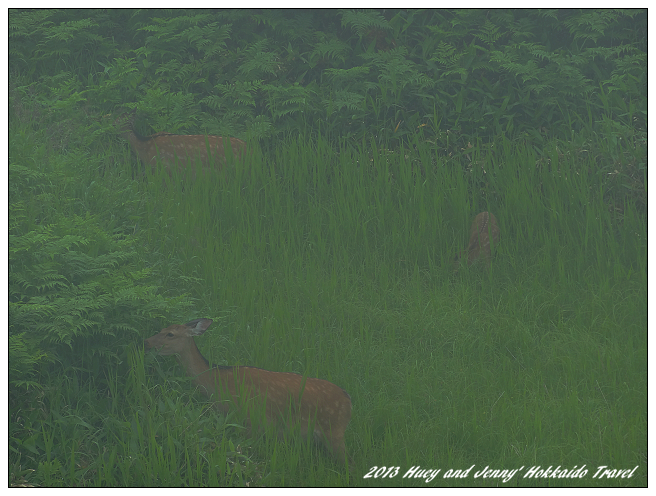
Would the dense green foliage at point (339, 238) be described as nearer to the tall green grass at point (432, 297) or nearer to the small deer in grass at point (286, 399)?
the tall green grass at point (432, 297)

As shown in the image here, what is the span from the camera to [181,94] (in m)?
9.15

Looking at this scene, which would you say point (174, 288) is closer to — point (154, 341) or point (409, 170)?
point (154, 341)

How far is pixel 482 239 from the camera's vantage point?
7086 mm

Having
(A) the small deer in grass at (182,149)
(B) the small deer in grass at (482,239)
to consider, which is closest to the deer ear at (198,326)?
(B) the small deer in grass at (482,239)

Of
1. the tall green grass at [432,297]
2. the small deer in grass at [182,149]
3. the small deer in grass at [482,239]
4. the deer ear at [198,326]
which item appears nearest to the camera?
the tall green grass at [432,297]

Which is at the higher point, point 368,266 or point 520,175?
point 520,175

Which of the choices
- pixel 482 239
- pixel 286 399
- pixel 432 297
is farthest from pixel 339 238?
pixel 286 399

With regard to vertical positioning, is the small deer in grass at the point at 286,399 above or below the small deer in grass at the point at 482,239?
below

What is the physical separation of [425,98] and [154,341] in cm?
506

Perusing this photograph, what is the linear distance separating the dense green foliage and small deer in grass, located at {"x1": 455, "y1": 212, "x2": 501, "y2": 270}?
0.46 ft

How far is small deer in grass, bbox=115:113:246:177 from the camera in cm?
802

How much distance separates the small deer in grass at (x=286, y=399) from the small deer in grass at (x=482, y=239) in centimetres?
242

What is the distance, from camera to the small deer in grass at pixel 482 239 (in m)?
6.92
